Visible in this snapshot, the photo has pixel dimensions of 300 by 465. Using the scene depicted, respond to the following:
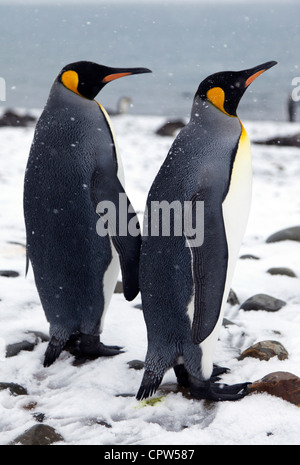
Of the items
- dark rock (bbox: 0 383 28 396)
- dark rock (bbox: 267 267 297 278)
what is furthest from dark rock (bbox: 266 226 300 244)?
dark rock (bbox: 0 383 28 396)

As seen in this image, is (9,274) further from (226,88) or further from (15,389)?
(226,88)

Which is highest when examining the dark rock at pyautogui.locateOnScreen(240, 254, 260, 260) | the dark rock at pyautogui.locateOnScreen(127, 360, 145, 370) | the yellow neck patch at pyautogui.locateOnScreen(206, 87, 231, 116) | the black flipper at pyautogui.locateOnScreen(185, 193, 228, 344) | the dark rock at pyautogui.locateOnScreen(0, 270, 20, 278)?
the yellow neck patch at pyautogui.locateOnScreen(206, 87, 231, 116)

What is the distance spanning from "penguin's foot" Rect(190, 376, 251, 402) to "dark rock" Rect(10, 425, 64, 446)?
0.53 metres

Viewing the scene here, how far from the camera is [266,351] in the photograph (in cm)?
244

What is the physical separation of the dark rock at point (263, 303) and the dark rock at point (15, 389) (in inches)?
51.4

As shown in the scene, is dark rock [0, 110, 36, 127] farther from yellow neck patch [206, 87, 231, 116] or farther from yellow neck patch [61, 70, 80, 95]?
yellow neck patch [206, 87, 231, 116]

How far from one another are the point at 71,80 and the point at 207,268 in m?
0.98

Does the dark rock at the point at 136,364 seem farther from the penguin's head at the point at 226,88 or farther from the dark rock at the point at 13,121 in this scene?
the dark rock at the point at 13,121

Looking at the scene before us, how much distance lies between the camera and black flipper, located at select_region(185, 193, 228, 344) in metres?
1.97

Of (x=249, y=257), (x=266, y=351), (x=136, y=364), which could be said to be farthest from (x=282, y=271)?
(x=136, y=364)

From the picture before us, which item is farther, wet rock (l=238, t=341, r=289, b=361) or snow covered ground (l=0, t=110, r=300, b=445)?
wet rock (l=238, t=341, r=289, b=361)

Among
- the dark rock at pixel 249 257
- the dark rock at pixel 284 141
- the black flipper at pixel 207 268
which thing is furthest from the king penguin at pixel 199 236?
the dark rock at pixel 284 141

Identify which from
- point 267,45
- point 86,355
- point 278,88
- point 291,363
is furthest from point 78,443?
point 267,45

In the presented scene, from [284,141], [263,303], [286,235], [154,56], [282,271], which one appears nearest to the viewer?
[263,303]
